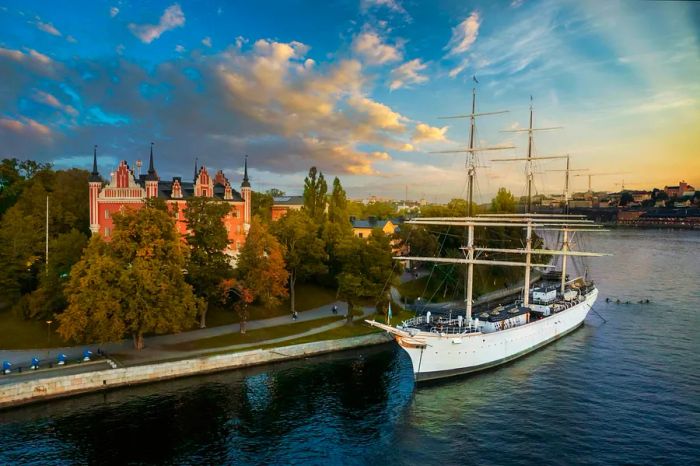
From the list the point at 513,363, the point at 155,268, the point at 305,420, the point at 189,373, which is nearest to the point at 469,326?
the point at 513,363

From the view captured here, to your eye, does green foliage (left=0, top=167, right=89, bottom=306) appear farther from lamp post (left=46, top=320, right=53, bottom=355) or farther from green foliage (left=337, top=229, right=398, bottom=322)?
green foliage (left=337, top=229, right=398, bottom=322)

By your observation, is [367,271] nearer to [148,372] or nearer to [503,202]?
[148,372]

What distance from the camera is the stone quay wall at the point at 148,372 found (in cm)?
3419

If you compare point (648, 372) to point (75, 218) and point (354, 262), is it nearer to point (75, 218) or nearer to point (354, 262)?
point (354, 262)

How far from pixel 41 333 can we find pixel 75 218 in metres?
29.3

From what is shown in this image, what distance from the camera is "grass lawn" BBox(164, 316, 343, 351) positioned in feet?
146

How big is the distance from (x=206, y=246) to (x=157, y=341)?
1077cm

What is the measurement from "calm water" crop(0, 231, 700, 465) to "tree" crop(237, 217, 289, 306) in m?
9.43

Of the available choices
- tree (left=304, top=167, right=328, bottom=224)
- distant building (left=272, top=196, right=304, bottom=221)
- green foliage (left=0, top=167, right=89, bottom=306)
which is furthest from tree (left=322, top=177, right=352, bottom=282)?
distant building (left=272, top=196, right=304, bottom=221)

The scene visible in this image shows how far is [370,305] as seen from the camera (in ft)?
206

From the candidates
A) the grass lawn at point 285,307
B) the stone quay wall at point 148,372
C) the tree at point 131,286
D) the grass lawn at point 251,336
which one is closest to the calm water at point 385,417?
the stone quay wall at point 148,372

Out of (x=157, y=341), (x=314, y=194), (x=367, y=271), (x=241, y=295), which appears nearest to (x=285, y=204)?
(x=314, y=194)

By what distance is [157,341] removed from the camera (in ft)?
149

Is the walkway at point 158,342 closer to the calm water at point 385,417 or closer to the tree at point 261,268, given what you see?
the tree at point 261,268
